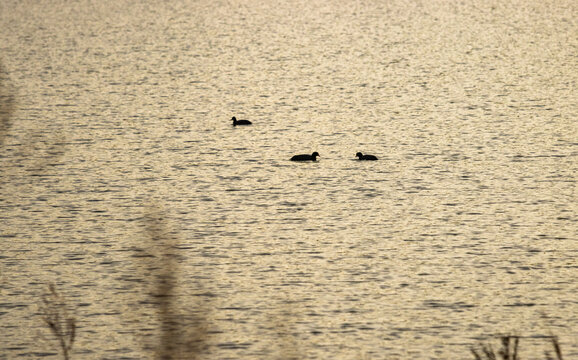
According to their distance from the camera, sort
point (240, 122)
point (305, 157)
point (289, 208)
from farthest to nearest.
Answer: point (240, 122) → point (305, 157) → point (289, 208)

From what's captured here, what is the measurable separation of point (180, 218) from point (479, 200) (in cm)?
868

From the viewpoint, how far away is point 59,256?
2141cm

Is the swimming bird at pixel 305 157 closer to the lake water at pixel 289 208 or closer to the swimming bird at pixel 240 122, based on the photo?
the lake water at pixel 289 208

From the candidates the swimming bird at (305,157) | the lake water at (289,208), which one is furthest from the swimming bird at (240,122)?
the swimming bird at (305,157)

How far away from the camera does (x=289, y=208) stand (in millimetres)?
26297

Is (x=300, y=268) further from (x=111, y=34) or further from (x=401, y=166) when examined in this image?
(x=111, y=34)

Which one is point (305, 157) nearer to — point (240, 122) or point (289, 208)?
point (289, 208)

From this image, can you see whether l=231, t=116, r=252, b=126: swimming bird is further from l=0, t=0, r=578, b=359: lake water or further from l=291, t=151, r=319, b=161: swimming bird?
l=291, t=151, r=319, b=161: swimming bird

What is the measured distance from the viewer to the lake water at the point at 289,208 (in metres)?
16.0

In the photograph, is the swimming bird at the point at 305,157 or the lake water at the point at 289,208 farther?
the swimming bird at the point at 305,157

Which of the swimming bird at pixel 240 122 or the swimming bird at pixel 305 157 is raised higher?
the swimming bird at pixel 240 122

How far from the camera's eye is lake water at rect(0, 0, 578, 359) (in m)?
16.0

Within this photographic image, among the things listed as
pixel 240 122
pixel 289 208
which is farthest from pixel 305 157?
pixel 240 122

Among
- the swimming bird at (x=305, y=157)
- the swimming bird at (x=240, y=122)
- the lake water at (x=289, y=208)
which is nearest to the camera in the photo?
the lake water at (x=289, y=208)
